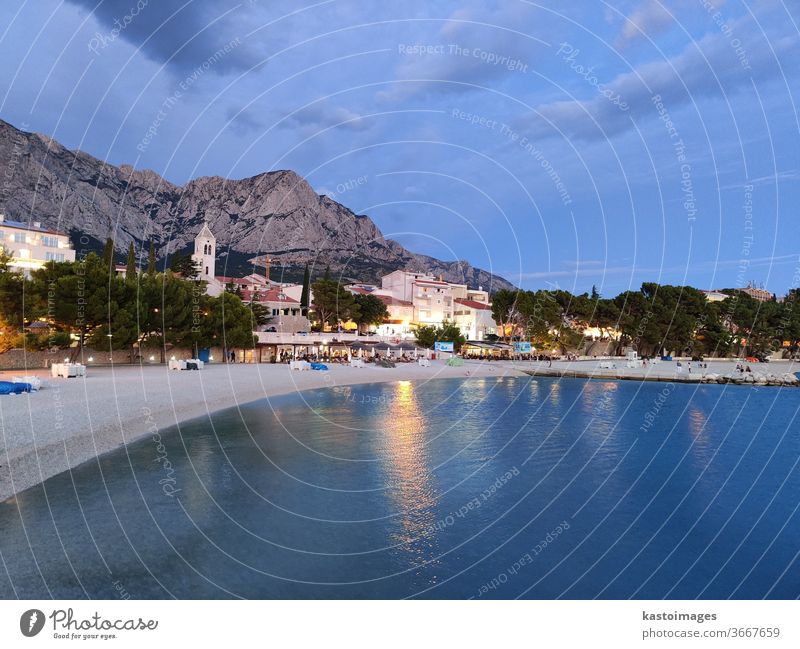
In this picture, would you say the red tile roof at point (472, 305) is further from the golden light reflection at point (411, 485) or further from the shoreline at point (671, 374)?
the golden light reflection at point (411, 485)

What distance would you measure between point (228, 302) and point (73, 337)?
1683 centimetres

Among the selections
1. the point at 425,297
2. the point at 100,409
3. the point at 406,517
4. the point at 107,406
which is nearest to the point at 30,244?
the point at 107,406

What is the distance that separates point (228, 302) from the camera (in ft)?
192

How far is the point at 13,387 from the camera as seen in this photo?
2569 centimetres

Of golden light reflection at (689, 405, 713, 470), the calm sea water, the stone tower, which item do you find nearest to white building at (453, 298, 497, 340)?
the stone tower

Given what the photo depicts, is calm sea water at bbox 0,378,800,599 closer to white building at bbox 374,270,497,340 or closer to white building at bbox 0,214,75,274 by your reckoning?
white building at bbox 0,214,75,274

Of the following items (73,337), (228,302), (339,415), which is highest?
(228,302)

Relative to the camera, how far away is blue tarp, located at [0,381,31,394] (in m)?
25.4

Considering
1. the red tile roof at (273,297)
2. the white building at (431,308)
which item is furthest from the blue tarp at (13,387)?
the white building at (431,308)

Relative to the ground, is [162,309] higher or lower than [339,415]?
higher

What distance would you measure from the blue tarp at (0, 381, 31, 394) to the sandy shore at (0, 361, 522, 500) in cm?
86

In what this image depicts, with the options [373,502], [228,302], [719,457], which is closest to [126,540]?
[373,502]
